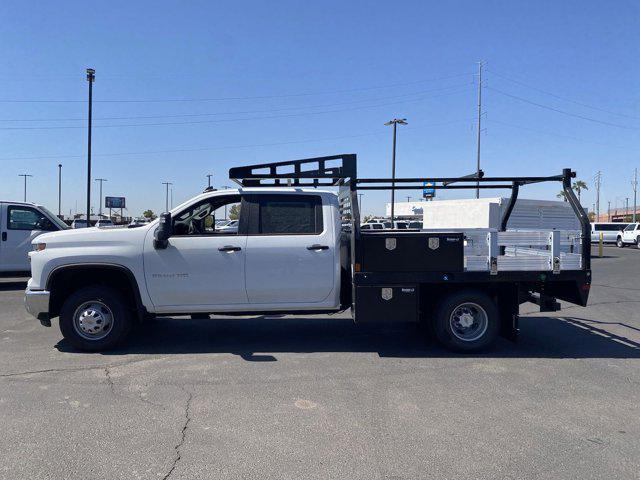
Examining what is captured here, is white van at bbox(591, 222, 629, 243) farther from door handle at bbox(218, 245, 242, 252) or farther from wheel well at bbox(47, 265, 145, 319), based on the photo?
wheel well at bbox(47, 265, 145, 319)

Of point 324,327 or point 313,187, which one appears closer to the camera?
point 313,187

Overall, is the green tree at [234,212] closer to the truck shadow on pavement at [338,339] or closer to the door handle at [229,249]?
the door handle at [229,249]

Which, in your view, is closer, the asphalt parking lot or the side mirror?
the asphalt parking lot

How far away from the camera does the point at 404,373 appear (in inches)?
217

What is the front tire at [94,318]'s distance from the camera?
611cm


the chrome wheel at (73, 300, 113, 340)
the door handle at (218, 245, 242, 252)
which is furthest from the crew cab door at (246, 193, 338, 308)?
the chrome wheel at (73, 300, 113, 340)

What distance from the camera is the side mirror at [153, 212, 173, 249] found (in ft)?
19.6

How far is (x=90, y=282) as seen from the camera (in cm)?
634

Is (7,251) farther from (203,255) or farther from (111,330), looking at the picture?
(203,255)

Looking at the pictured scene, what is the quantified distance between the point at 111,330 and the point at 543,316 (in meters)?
6.97

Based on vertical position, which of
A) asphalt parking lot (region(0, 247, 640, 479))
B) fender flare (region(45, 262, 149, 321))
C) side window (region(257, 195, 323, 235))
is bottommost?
Result: asphalt parking lot (region(0, 247, 640, 479))

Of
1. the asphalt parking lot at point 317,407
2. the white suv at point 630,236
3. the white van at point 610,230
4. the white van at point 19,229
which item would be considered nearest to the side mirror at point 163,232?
the asphalt parking lot at point 317,407

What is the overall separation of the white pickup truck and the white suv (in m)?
36.1

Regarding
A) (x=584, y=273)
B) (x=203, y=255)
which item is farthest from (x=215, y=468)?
(x=584, y=273)
